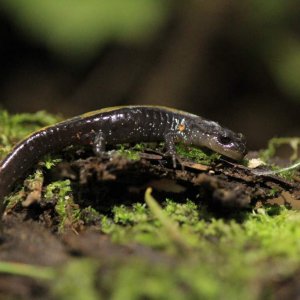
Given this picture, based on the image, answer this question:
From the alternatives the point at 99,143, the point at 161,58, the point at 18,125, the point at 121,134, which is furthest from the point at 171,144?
the point at 161,58

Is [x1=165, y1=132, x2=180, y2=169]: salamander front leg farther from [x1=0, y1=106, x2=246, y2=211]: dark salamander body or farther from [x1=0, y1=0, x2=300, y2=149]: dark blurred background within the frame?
[x1=0, y1=0, x2=300, y2=149]: dark blurred background

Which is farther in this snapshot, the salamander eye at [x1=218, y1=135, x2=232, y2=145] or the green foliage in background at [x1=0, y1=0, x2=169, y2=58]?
the green foliage in background at [x1=0, y1=0, x2=169, y2=58]

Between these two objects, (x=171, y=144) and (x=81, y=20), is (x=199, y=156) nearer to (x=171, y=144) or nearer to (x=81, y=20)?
(x=171, y=144)

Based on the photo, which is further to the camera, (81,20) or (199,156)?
(81,20)

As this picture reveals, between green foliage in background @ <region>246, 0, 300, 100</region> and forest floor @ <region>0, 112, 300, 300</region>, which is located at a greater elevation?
green foliage in background @ <region>246, 0, 300, 100</region>

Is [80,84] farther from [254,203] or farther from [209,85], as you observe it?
[254,203]

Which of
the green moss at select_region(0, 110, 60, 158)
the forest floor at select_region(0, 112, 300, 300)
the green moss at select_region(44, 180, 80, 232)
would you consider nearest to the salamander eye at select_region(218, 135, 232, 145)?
the forest floor at select_region(0, 112, 300, 300)

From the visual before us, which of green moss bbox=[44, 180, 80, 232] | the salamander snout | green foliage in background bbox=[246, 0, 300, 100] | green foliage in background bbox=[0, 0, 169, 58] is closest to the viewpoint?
green moss bbox=[44, 180, 80, 232]
